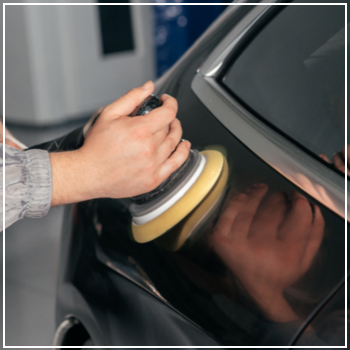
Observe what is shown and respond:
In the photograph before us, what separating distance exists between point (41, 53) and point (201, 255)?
11.4 ft

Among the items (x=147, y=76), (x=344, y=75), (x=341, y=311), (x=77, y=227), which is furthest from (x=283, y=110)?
(x=147, y=76)

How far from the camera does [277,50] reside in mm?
998

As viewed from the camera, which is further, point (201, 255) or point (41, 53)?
point (41, 53)

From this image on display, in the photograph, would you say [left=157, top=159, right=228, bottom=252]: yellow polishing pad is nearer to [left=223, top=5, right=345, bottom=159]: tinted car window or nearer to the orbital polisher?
the orbital polisher

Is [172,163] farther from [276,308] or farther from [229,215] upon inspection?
[276,308]

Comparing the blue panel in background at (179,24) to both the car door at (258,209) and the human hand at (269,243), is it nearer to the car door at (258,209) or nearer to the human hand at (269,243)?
the car door at (258,209)

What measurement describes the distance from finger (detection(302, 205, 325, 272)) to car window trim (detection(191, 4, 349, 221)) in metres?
0.03

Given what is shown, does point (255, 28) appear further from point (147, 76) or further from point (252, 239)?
point (147, 76)

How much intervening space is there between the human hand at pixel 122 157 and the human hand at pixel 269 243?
0.58 ft

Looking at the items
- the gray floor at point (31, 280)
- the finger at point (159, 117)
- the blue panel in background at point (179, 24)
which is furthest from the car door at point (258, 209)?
the blue panel in background at point (179, 24)

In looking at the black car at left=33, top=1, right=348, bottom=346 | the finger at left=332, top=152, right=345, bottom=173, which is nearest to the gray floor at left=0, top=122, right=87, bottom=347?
the black car at left=33, top=1, right=348, bottom=346

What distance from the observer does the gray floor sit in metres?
1.76

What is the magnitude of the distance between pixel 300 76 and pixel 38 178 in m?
0.60

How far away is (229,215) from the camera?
2.54ft
